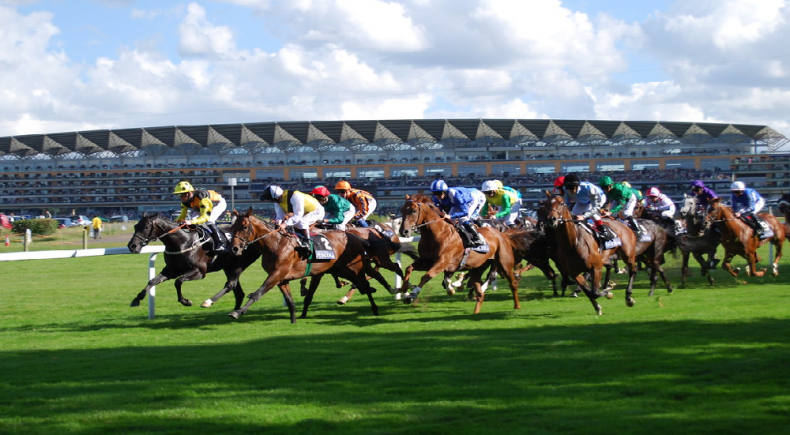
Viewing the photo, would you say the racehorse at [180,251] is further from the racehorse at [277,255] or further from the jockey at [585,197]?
the jockey at [585,197]

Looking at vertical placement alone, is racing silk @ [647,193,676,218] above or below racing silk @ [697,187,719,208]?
below

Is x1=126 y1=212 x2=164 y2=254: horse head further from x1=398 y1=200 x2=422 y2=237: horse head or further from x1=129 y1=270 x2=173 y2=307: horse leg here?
x1=398 y1=200 x2=422 y2=237: horse head

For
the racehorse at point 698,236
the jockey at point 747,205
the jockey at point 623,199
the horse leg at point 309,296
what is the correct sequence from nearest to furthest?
the horse leg at point 309,296 → the jockey at point 623,199 → the racehorse at point 698,236 → the jockey at point 747,205

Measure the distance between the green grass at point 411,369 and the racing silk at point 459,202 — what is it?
1.44 metres

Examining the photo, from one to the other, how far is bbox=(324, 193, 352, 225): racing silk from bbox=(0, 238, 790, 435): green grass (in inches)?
59.5

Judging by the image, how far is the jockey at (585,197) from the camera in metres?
10.9

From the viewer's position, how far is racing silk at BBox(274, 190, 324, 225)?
10680mm

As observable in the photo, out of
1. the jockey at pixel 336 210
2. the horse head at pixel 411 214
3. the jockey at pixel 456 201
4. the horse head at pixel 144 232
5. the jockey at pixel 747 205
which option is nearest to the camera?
the horse head at pixel 411 214

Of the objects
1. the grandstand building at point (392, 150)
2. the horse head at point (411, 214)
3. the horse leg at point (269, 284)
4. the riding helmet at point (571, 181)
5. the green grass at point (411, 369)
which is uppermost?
the grandstand building at point (392, 150)

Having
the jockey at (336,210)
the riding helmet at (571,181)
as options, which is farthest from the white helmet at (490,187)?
the riding helmet at (571,181)

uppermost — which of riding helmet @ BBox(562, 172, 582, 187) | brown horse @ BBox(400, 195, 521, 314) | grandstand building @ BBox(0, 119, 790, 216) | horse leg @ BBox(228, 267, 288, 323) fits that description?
grandstand building @ BBox(0, 119, 790, 216)

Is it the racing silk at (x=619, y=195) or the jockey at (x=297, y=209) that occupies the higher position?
the racing silk at (x=619, y=195)

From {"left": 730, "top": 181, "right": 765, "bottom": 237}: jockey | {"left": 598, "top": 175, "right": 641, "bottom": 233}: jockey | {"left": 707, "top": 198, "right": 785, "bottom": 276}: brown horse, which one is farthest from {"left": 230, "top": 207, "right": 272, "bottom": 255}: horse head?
{"left": 730, "top": 181, "right": 765, "bottom": 237}: jockey

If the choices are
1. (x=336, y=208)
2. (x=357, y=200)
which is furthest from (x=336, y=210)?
(x=357, y=200)
